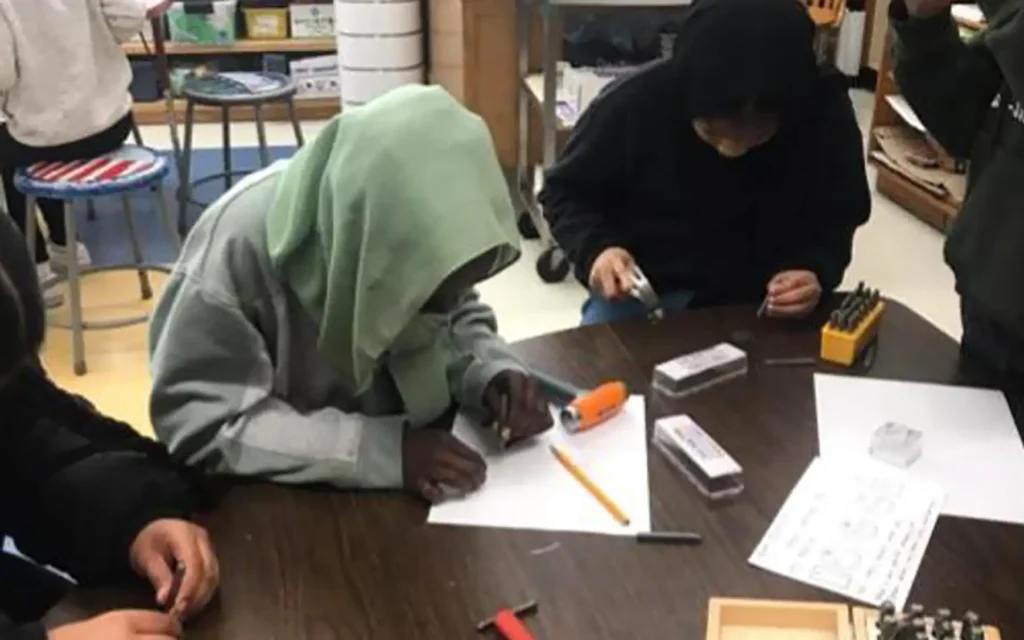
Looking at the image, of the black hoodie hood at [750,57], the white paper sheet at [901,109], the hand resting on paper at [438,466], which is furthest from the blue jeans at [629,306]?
the white paper sheet at [901,109]

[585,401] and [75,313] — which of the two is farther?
[75,313]

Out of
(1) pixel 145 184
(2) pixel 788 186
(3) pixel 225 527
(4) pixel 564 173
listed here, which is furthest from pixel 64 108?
(3) pixel 225 527

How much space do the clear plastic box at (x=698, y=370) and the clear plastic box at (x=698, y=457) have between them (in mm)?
→ 88

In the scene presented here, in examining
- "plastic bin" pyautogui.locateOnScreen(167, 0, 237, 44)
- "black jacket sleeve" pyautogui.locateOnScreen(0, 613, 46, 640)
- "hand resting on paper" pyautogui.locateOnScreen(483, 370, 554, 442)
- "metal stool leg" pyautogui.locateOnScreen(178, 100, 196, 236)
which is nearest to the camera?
"black jacket sleeve" pyautogui.locateOnScreen(0, 613, 46, 640)

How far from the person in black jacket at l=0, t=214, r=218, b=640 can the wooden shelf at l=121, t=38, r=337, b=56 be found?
12.4ft

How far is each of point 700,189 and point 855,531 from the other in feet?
2.62

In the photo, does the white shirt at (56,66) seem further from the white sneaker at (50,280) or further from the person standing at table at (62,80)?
the white sneaker at (50,280)

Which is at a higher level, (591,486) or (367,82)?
(591,486)

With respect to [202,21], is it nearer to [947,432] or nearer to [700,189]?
[700,189]

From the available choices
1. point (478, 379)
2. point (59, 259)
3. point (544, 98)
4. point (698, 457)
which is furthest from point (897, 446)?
point (59, 259)

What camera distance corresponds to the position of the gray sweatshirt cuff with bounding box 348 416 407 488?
1.23 metres

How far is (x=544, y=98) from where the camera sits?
3387mm

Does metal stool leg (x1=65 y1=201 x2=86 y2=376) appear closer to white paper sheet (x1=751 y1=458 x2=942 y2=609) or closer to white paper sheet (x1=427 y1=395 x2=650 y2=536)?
white paper sheet (x1=427 y1=395 x2=650 y2=536)

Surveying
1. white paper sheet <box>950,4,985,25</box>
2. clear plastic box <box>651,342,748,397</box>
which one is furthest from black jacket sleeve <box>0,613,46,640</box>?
white paper sheet <box>950,4,985,25</box>
